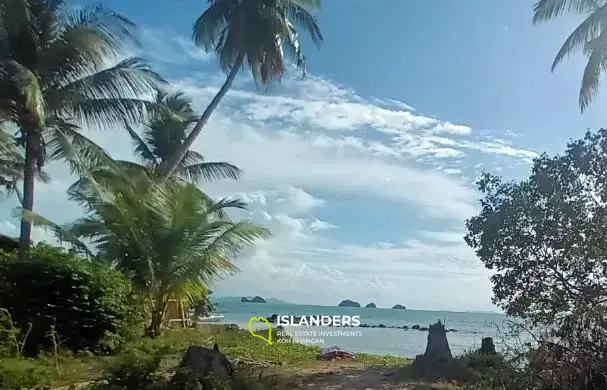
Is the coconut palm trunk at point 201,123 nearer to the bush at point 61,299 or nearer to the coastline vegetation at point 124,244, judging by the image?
the coastline vegetation at point 124,244

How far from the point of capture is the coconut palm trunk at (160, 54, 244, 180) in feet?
52.0

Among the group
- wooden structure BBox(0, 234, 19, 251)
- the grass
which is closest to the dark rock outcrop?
the grass

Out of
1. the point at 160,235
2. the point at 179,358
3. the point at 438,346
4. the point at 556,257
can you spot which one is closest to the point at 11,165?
the point at 160,235

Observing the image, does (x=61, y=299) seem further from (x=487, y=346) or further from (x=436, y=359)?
(x=487, y=346)

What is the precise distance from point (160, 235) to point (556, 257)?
774 cm

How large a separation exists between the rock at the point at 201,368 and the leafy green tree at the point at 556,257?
3560 millimetres

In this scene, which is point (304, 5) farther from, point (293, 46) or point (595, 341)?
point (595, 341)

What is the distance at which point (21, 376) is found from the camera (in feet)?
23.9

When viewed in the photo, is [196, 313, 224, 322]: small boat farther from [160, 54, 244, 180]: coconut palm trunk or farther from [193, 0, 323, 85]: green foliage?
[193, 0, 323, 85]: green foliage

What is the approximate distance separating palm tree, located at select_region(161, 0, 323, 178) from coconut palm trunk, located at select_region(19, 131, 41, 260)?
13.3ft

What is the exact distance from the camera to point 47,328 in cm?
1026

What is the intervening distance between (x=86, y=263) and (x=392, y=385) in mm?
6106

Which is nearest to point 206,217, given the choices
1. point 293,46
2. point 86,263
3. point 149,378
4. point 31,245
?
point 86,263

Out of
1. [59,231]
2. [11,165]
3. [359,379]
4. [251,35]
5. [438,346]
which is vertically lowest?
[359,379]
